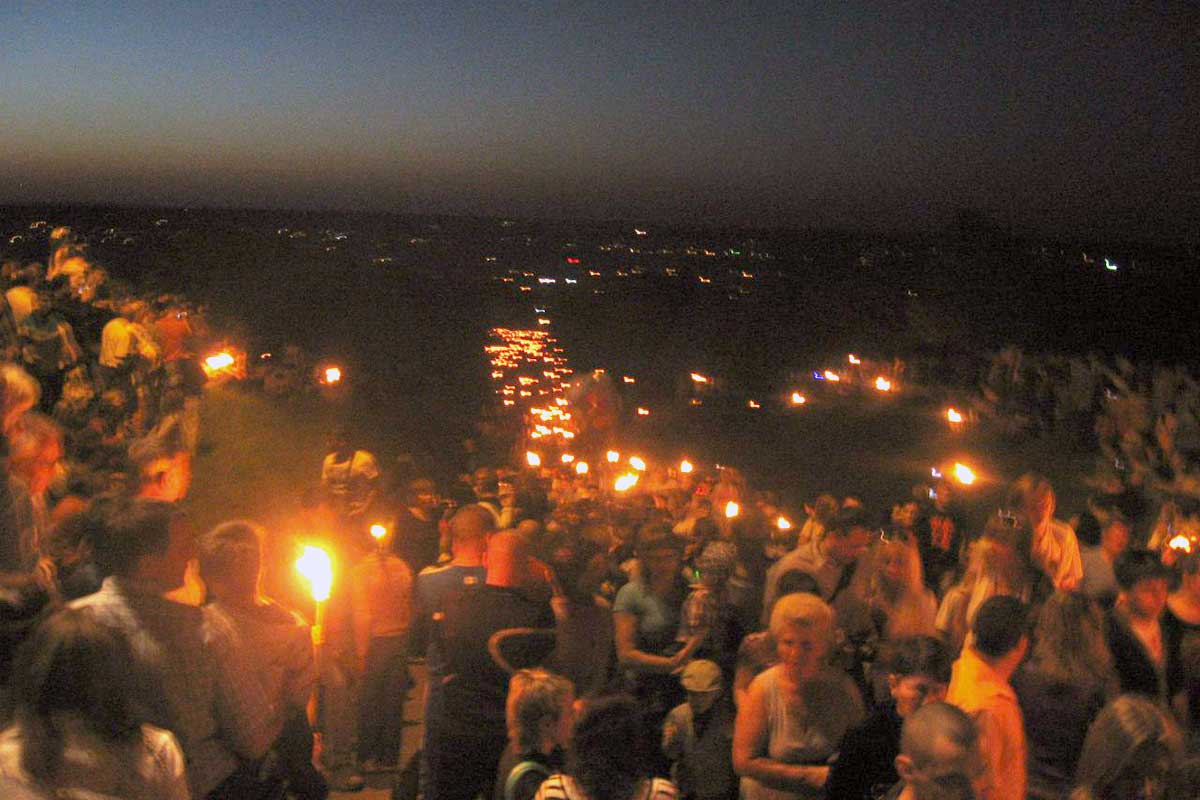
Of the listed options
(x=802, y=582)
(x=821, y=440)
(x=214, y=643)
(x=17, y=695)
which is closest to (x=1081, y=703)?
(x=802, y=582)

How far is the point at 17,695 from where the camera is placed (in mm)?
2443

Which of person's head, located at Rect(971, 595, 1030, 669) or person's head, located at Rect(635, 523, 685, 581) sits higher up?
person's head, located at Rect(971, 595, 1030, 669)

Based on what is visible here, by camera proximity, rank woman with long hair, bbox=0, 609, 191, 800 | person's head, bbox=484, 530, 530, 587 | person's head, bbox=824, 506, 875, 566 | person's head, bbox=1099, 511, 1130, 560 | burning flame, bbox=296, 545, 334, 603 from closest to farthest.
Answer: woman with long hair, bbox=0, 609, 191, 800 → person's head, bbox=484, 530, 530, 587 → burning flame, bbox=296, 545, 334, 603 → person's head, bbox=824, 506, 875, 566 → person's head, bbox=1099, 511, 1130, 560

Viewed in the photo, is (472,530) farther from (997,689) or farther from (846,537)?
(997,689)

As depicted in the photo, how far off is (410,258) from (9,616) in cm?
4712

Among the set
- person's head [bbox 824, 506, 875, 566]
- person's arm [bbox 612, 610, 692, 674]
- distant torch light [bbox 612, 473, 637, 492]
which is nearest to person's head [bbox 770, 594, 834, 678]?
person's arm [bbox 612, 610, 692, 674]

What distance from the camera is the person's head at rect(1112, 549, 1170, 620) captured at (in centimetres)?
509

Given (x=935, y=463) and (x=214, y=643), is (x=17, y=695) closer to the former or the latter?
(x=214, y=643)

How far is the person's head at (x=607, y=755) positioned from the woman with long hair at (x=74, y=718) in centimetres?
109

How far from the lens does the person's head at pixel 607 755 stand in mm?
3092

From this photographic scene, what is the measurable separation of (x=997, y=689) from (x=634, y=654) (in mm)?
2173

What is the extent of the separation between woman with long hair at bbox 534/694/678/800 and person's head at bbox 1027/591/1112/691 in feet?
5.58

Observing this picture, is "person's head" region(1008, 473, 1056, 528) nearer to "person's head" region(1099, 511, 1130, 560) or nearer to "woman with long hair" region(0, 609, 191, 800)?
"person's head" region(1099, 511, 1130, 560)

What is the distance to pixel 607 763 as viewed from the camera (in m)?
3.10
